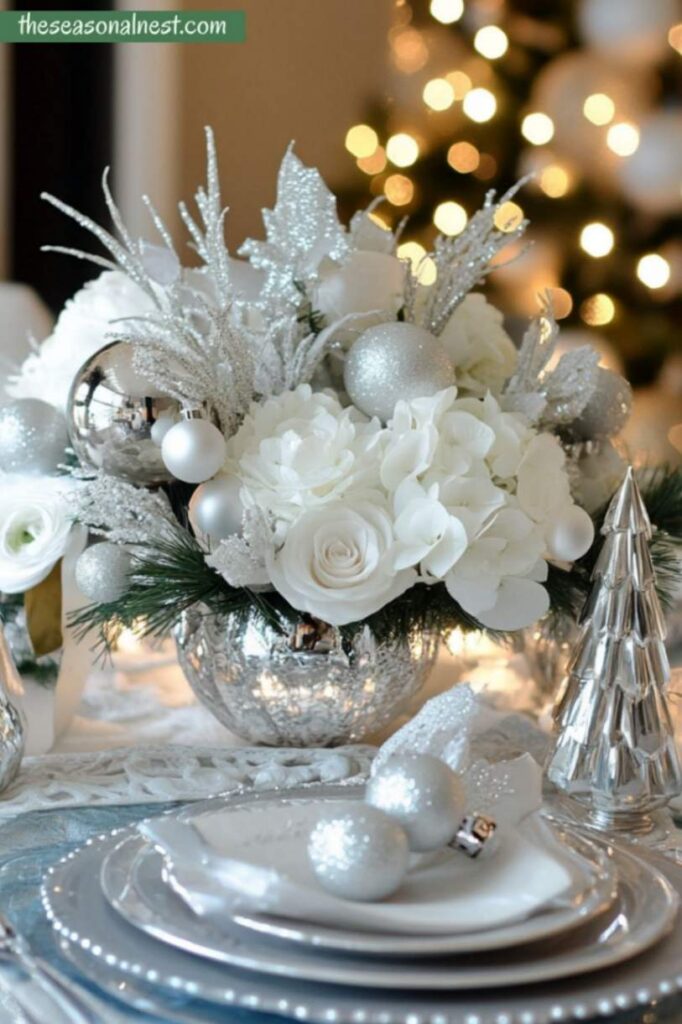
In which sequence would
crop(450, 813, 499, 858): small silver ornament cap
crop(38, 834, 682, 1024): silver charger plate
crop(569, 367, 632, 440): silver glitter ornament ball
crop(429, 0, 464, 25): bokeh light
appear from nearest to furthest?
crop(38, 834, 682, 1024): silver charger plate
crop(450, 813, 499, 858): small silver ornament cap
crop(569, 367, 632, 440): silver glitter ornament ball
crop(429, 0, 464, 25): bokeh light

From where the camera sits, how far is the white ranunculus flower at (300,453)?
2.49ft

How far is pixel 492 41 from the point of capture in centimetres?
299

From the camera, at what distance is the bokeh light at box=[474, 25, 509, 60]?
117 inches

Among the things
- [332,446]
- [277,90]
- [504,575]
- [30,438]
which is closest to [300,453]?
[332,446]

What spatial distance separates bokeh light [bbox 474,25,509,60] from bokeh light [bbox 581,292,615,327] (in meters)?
0.61

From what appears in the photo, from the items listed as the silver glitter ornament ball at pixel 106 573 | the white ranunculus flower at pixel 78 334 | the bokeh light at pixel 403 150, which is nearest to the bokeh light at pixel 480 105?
the bokeh light at pixel 403 150

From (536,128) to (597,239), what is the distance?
0.30 m

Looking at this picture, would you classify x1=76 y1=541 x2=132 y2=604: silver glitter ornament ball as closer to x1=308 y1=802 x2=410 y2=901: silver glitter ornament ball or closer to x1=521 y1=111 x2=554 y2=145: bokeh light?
x1=308 y1=802 x2=410 y2=901: silver glitter ornament ball

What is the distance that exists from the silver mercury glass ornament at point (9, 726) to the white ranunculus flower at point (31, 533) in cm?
9

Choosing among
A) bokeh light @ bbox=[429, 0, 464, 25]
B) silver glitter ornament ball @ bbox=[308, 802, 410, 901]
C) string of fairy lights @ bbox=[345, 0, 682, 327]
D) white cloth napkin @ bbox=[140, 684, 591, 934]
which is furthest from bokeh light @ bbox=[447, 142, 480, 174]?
silver glitter ornament ball @ bbox=[308, 802, 410, 901]

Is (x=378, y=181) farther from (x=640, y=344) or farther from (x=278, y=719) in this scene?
(x=278, y=719)

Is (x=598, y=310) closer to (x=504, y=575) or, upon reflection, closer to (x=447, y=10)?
(x=447, y=10)

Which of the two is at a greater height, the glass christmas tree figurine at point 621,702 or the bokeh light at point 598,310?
the bokeh light at point 598,310

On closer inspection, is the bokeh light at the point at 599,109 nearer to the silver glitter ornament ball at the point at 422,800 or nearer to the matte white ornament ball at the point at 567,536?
the matte white ornament ball at the point at 567,536
